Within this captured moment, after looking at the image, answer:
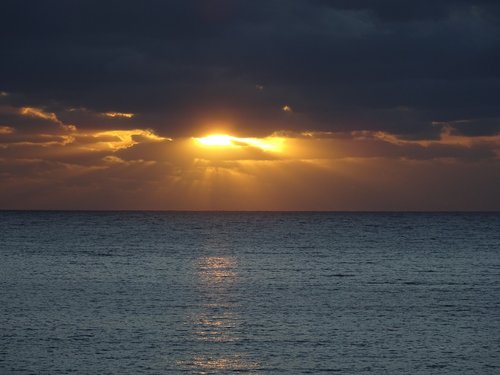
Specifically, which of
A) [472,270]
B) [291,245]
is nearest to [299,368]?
[472,270]

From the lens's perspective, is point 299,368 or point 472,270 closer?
point 299,368

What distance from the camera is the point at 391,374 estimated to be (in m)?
41.2

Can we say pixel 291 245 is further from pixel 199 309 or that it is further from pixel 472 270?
pixel 199 309

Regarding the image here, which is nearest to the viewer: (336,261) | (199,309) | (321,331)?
(321,331)

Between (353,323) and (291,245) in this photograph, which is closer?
(353,323)

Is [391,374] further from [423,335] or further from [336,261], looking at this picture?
[336,261]

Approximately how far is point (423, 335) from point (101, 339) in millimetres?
19794

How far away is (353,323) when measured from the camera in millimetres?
54688

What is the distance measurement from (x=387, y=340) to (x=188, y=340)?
472 inches

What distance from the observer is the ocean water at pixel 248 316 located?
4338cm

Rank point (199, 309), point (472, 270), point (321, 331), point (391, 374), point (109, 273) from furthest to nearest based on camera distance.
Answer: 1. point (472, 270)
2. point (109, 273)
3. point (199, 309)
4. point (321, 331)
5. point (391, 374)

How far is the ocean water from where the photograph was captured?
43.4 m

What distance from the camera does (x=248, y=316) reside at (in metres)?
57.6

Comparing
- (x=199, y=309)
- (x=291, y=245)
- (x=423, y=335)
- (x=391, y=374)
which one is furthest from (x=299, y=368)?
(x=291, y=245)
